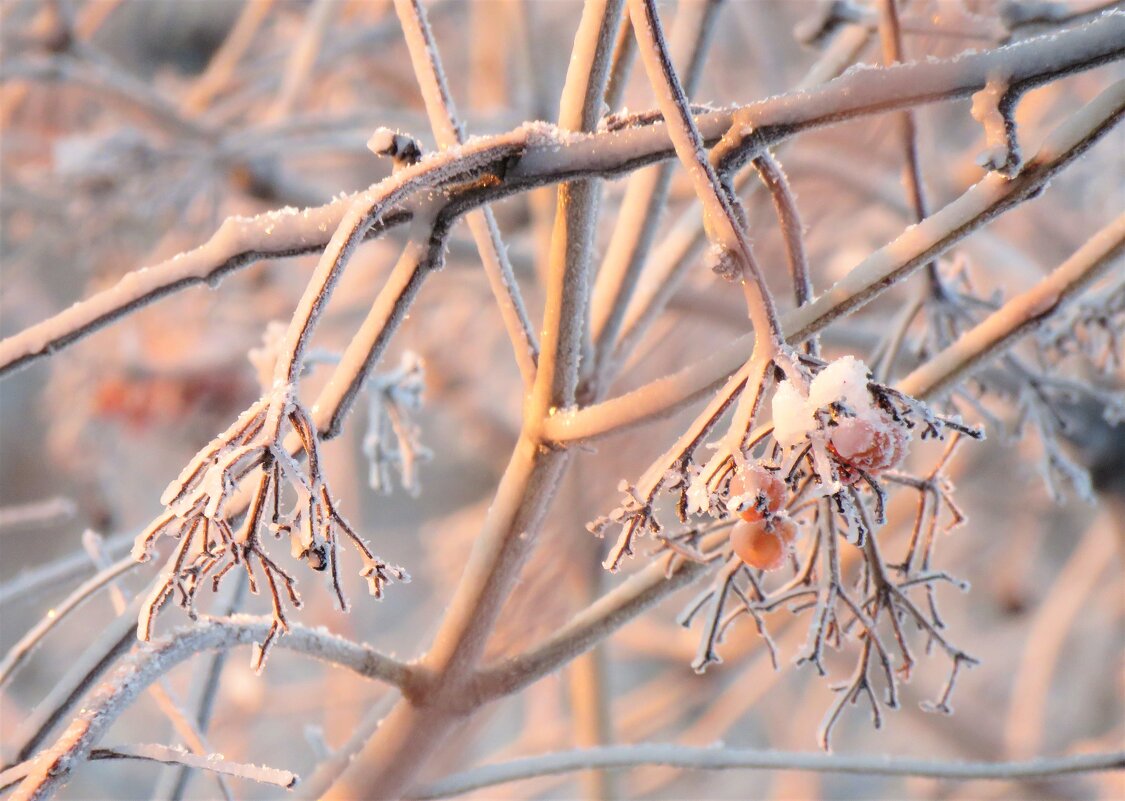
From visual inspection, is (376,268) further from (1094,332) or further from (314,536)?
(314,536)

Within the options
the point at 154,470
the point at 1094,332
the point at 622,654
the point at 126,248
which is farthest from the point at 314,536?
the point at 154,470

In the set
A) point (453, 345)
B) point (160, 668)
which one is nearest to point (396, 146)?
point (160, 668)

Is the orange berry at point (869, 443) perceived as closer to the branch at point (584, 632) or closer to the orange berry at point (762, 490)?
the orange berry at point (762, 490)

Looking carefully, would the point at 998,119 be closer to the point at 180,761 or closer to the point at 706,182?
the point at 706,182

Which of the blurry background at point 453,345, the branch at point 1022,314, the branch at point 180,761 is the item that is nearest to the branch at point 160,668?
the branch at point 180,761

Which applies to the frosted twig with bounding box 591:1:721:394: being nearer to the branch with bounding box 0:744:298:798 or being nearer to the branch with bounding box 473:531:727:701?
the branch with bounding box 473:531:727:701

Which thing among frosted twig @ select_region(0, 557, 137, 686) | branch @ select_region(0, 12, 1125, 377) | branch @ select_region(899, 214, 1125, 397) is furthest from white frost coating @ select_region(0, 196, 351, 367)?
branch @ select_region(899, 214, 1125, 397)
